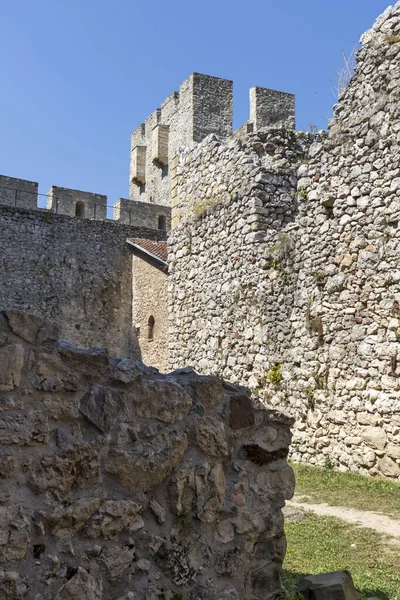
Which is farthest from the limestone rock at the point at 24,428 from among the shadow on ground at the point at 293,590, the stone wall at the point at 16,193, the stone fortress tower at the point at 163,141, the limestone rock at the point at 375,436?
the stone wall at the point at 16,193

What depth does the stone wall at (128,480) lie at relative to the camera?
2693 mm

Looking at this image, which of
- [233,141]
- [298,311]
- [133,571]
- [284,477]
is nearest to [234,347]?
[298,311]

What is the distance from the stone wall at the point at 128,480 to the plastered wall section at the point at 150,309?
1393 cm

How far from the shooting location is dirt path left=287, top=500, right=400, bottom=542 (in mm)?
5609

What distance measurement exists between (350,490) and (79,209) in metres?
17.9

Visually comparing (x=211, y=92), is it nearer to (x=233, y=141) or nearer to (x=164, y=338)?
(x=164, y=338)

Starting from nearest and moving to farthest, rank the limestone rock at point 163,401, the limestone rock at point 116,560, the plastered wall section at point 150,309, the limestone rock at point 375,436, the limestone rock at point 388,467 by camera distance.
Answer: the limestone rock at point 116,560
the limestone rock at point 163,401
the limestone rock at point 388,467
the limestone rock at point 375,436
the plastered wall section at point 150,309

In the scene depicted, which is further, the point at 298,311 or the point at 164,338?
the point at 164,338

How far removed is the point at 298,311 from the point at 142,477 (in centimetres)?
660

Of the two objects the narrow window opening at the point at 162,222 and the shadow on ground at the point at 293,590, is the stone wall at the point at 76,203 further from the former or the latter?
the shadow on ground at the point at 293,590

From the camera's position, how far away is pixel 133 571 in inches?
115

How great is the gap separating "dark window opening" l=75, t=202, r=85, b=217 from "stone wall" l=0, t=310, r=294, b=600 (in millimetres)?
20379

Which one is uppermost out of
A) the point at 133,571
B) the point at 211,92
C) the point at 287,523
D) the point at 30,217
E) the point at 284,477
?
the point at 211,92

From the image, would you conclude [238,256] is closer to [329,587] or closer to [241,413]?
[241,413]
